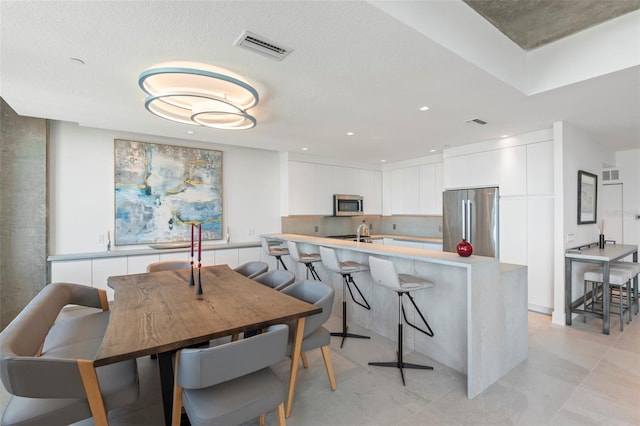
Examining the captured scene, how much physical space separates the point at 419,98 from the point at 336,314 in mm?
2797

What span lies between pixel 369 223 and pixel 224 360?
6.08 meters

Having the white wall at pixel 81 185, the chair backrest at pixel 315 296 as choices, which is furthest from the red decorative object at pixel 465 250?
the white wall at pixel 81 185

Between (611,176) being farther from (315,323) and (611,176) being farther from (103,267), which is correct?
(103,267)

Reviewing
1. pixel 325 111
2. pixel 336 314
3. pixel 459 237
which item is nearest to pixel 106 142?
pixel 325 111

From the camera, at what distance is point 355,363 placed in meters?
2.67

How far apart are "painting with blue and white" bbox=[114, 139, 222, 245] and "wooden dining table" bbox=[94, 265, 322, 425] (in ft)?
6.47

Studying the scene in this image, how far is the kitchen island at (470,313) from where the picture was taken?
2.22m

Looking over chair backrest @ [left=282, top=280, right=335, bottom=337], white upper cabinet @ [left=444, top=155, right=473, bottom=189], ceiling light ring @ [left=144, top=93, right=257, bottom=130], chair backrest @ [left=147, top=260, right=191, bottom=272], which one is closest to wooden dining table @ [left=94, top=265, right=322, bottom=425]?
chair backrest @ [left=282, top=280, right=335, bottom=337]

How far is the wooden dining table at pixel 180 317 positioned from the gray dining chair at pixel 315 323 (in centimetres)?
11

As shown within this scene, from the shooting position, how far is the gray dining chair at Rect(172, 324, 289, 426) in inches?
50.4

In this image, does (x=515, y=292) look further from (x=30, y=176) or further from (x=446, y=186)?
(x=30, y=176)

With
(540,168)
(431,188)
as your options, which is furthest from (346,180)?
A: (540,168)

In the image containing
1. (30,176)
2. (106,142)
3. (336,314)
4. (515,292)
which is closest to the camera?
(515,292)

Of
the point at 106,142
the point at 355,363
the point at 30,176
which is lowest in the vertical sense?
the point at 355,363
